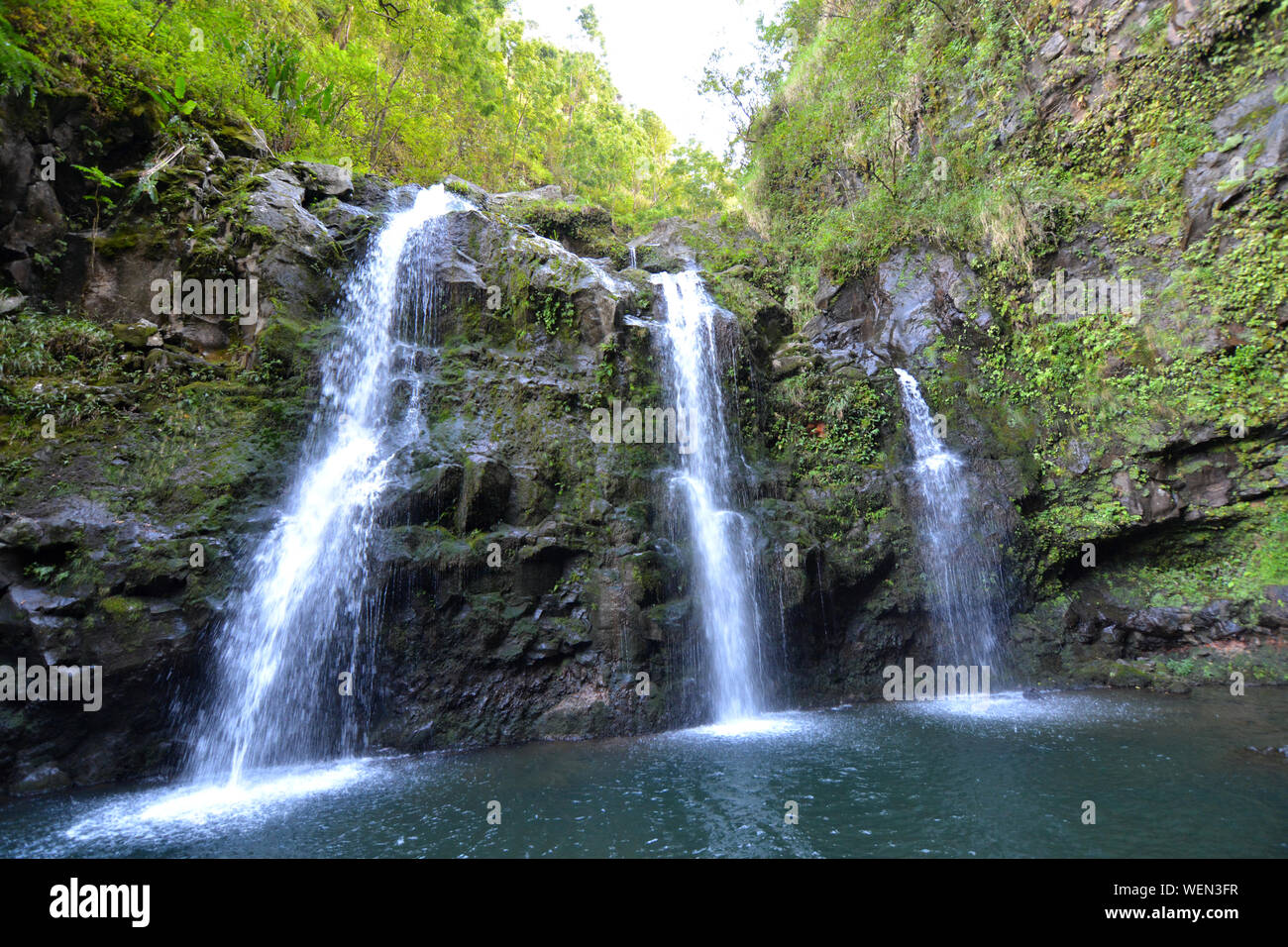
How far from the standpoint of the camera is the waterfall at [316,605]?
6582 mm

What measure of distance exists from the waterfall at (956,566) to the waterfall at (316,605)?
8758mm

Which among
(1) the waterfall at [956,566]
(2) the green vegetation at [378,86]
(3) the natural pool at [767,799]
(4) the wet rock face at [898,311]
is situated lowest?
(3) the natural pool at [767,799]

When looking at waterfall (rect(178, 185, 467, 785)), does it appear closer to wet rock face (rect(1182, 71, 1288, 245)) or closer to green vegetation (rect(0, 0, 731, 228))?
green vegetation (rect(0, 0, 731, 228))

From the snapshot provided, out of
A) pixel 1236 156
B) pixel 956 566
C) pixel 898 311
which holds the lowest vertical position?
pixel 956 566

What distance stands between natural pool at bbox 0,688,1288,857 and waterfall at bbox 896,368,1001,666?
2072 millimetres

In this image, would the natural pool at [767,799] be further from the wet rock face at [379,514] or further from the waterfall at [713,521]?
the waterfall at [713,521]

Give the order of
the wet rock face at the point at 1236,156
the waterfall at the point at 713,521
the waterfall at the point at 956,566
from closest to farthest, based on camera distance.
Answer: the waterfall at the point at 713,521 < the wet rock face at the point at 1236,156 < the waterfall at the point at 956,566

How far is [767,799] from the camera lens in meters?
5.29

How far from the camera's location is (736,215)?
18656 mm

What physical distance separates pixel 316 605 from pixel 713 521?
570 centimetres

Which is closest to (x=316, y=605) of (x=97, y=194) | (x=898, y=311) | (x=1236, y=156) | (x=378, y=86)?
(x=97, y=194)

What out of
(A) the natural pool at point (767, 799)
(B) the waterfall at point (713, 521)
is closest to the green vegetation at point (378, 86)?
(B) the waterfall at point (713, 521)

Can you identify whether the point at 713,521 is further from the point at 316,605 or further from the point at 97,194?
the point at 97,194
